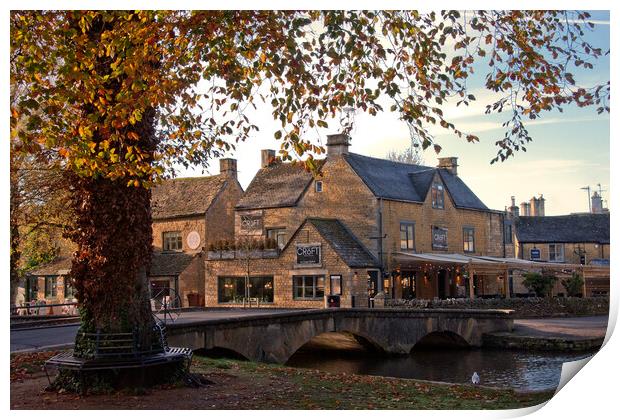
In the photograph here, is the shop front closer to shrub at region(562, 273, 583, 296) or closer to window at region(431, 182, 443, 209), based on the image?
window at region(431, 182, 443, 209)

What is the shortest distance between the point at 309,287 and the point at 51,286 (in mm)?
9239

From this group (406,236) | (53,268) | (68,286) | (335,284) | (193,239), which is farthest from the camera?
(193,239)

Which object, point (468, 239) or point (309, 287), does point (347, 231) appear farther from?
point (468, 239)

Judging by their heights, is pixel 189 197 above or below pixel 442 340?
above

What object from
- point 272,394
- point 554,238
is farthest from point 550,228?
point 272,394

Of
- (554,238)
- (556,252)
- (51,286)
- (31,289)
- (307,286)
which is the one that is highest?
(554,238)

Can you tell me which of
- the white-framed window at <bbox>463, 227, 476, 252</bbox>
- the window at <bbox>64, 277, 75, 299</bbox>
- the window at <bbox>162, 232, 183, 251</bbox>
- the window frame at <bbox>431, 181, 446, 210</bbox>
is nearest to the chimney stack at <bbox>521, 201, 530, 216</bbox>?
the white-framed window at <bbox>463, 227, 476, 252</bbox>

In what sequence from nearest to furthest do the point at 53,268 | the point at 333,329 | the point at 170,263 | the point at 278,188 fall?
the point at 53,268, the point at 333,329, the point at 278,188, the point at 170,263

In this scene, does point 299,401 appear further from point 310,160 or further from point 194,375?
point 310,160

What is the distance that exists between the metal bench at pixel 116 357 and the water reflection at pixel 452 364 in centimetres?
809

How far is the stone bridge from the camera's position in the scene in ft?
46.3

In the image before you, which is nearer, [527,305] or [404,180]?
[527,305]

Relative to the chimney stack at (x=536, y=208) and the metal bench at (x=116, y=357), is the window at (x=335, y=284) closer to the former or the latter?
the metal bench at (x=116, y=357)

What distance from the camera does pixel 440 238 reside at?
25328 millimetres
